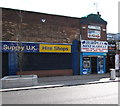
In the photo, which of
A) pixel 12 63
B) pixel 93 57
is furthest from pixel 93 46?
pixel 12 63

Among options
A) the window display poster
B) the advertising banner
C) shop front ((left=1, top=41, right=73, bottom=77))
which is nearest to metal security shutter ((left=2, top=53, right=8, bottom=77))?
shop front ((left=1, top=41, right=73, bottom=77))

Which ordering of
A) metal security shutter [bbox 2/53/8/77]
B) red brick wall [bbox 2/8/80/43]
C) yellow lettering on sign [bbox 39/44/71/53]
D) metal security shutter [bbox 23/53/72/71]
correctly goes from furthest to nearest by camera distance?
yellow lettering on sign [bbox 39/44/71/53] → metal security shutter [bbox 23/53/72/71] → red brick wall [bbox 2/8/80/43] → metal security shutter [bbox 2/53/8/77]

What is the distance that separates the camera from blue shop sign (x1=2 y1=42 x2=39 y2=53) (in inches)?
617

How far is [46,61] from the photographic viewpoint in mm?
17500

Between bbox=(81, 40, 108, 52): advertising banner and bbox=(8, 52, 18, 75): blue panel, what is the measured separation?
8.11 m

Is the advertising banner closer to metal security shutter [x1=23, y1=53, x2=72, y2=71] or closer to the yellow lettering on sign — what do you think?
the yellow lettering on sign

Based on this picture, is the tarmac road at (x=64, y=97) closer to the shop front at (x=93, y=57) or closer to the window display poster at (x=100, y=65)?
the shop front at (x=93, y=57)

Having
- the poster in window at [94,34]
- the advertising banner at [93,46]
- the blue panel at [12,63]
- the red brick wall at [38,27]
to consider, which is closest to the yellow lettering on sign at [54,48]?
the red brick wall at [38,27]

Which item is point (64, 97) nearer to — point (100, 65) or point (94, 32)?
point (100, 65)

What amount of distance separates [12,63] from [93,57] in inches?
406

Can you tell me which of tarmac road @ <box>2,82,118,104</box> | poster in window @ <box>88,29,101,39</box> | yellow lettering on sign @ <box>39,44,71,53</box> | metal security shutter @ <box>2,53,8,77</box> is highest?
poster in window @ <box>88,29,101,39</box>

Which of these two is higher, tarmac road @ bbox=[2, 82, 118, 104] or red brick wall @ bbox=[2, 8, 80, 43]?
red brick wall @ bbox=[2, 8, 80, 43]

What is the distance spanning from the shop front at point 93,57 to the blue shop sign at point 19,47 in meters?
6.00

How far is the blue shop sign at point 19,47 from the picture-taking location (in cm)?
1568
